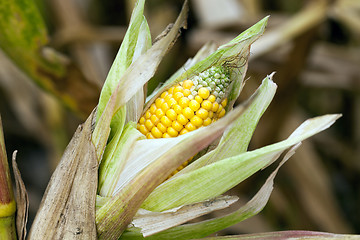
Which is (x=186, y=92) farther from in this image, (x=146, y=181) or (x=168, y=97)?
(x=146, y=181)

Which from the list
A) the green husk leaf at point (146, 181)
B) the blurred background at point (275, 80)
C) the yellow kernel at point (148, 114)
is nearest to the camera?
the green husk leaf at point (146, 181)

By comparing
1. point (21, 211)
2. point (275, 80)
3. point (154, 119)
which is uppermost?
point (154, 119)

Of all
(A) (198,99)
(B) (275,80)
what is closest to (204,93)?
(A) (198,99)

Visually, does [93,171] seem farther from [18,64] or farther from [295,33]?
[295,33]

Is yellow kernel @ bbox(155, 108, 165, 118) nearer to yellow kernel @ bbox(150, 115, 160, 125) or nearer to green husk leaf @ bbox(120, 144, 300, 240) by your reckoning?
yellow kernel @ bbox(150, 115, 160, 125)

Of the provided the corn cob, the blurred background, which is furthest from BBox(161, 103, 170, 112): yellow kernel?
the blurred background

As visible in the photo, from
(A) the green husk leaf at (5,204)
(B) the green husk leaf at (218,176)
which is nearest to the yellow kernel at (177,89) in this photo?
(B) the green husk leaf at (218,176)

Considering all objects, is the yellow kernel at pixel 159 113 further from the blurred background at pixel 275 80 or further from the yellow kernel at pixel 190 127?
the blurred background at pixel 275 80
